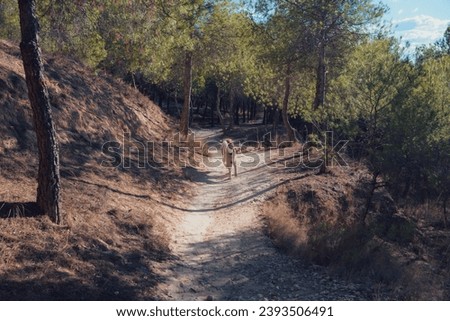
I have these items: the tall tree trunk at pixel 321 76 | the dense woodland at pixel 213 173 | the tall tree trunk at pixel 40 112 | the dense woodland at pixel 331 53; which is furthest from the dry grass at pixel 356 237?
the tall tree trunk at pixel 40 112

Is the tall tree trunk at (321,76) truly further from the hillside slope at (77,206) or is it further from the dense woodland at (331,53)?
the hillside slope at (77,206)

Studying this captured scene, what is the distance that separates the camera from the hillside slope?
7.34 m

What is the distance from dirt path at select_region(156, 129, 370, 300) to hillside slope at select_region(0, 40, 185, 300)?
26.8 inches

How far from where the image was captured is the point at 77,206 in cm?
1018

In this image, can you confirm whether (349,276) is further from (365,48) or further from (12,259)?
(365,48)

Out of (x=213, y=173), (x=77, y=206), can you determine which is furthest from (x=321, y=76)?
(x=77, y=206)

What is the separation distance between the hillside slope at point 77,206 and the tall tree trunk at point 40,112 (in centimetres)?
42

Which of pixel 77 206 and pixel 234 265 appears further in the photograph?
pixel 77 206

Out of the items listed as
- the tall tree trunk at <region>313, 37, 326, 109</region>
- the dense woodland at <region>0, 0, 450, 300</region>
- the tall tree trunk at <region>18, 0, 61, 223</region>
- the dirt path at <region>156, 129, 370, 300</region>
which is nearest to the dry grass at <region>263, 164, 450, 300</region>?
the dense woodland at <region>0, 0, 450, 300</region>

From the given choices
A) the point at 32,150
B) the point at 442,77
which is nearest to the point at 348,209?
the point at 442,77

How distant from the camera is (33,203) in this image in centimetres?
903

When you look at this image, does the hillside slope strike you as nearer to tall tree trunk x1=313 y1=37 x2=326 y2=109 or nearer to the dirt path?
the dirt path

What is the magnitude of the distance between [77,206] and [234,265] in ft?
13.3

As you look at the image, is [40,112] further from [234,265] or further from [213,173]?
[213,173]
